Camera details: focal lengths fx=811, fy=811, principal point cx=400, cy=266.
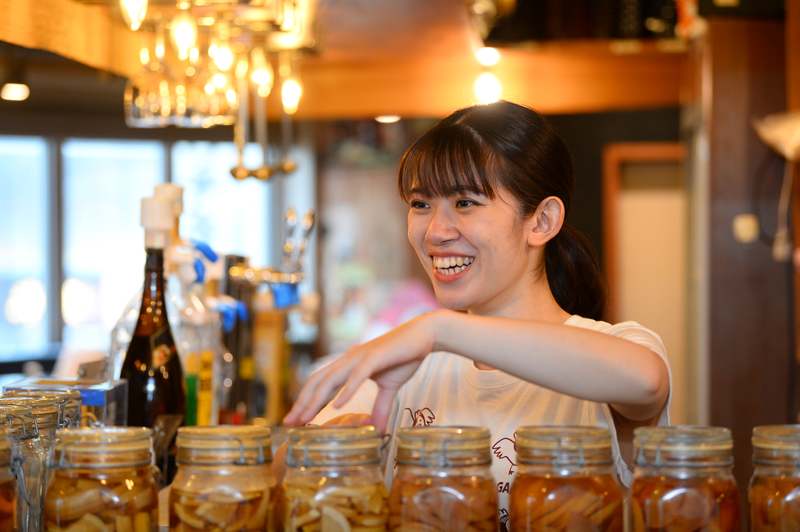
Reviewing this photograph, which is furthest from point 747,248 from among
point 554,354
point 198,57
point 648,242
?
point 554,354

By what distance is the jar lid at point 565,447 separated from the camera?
0.69 meters

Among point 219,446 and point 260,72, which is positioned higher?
point 260,72

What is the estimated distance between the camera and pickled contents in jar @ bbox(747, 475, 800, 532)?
2.26ft

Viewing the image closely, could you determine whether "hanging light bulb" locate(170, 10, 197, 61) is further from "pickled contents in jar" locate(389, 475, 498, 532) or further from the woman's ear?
"pickled contents in jar" locate(389, 475, 498, 532)

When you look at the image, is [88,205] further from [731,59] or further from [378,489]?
[378,489]

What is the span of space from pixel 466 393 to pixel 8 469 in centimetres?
64

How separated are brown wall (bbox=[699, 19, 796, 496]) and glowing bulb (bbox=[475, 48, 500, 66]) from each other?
948mm

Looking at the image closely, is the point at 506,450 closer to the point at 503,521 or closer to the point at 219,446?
the point at 503,521

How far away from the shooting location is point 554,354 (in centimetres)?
77

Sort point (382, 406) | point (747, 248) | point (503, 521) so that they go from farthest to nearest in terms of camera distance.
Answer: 1. point (747, 248)
2. point (503, 521)
3. point (382, 406)

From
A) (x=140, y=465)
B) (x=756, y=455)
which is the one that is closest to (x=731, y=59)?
(x=756, y=455)

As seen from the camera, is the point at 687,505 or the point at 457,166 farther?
the point at 457,166

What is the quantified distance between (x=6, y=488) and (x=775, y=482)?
0.69 metres

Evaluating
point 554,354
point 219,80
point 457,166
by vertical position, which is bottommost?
point 554,354
